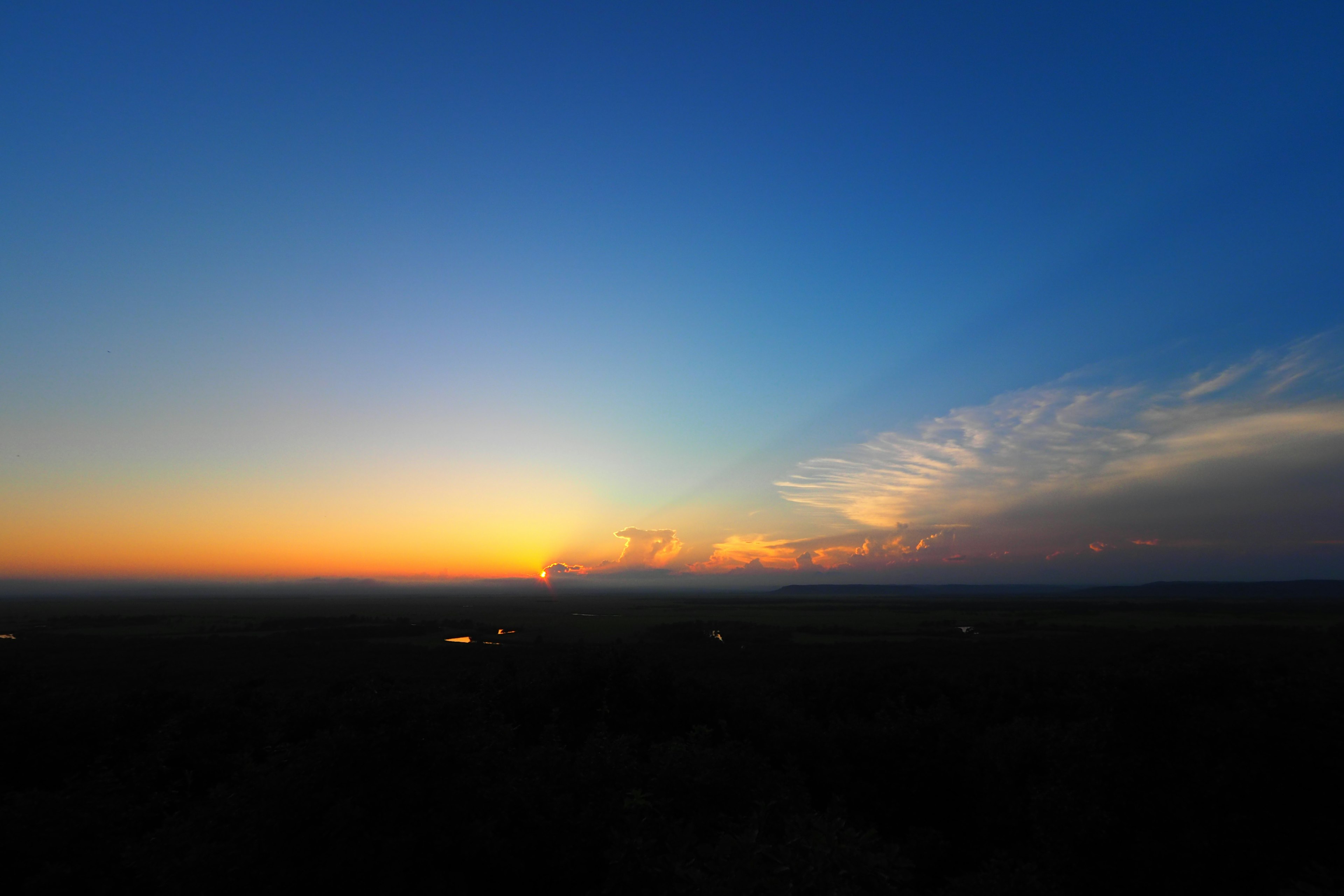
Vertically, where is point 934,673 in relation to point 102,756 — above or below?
below

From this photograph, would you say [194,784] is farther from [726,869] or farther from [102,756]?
[726,869]

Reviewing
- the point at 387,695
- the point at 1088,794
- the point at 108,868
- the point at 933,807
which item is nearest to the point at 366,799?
the point at 387,695

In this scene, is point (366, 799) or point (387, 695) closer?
point (366, 799)

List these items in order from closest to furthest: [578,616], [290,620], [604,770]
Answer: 1. [604,770]
2. [290,620]
3. [578,616]

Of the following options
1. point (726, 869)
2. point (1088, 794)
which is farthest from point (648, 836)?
point (1088, 794)

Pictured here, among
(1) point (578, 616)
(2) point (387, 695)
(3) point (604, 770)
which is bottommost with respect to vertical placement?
(1) point (578, 616)

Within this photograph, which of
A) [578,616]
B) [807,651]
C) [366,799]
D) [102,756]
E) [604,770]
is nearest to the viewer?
[366,799]
